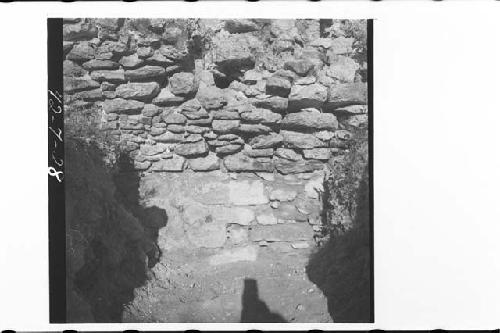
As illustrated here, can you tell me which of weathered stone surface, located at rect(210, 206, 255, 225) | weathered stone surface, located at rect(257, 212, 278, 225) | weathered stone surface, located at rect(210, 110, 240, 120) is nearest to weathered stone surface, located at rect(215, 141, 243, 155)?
weathered stone surface, located at rect(210, 110, 240, 120)

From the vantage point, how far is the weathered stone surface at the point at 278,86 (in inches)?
140

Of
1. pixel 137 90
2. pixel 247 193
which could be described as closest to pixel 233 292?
pixel 247 193

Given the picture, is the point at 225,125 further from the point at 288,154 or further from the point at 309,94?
the point at 309,94

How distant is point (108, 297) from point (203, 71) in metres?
1.90

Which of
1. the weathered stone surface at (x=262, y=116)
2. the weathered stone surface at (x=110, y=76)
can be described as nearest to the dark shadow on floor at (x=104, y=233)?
the weathered stone surface at (x=110, y=76)

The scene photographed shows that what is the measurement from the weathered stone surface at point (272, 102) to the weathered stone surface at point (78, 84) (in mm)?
1247

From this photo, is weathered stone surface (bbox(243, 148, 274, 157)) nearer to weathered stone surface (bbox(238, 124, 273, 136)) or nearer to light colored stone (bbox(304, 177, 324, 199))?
weathered stone surface (bbox(238, 124, 273, 136))

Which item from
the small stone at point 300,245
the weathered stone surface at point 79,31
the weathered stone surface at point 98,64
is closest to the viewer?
the weathered stone surface at point 79,31

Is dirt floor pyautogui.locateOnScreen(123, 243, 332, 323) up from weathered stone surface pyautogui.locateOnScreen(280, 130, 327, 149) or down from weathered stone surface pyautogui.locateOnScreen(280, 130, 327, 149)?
down

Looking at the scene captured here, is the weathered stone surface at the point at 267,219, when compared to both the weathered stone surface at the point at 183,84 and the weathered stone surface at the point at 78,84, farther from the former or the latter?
the weathered stone surface at the point at 78,84

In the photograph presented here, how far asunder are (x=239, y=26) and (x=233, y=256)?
1776 mm

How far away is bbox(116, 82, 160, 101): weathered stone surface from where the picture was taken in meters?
3.60
